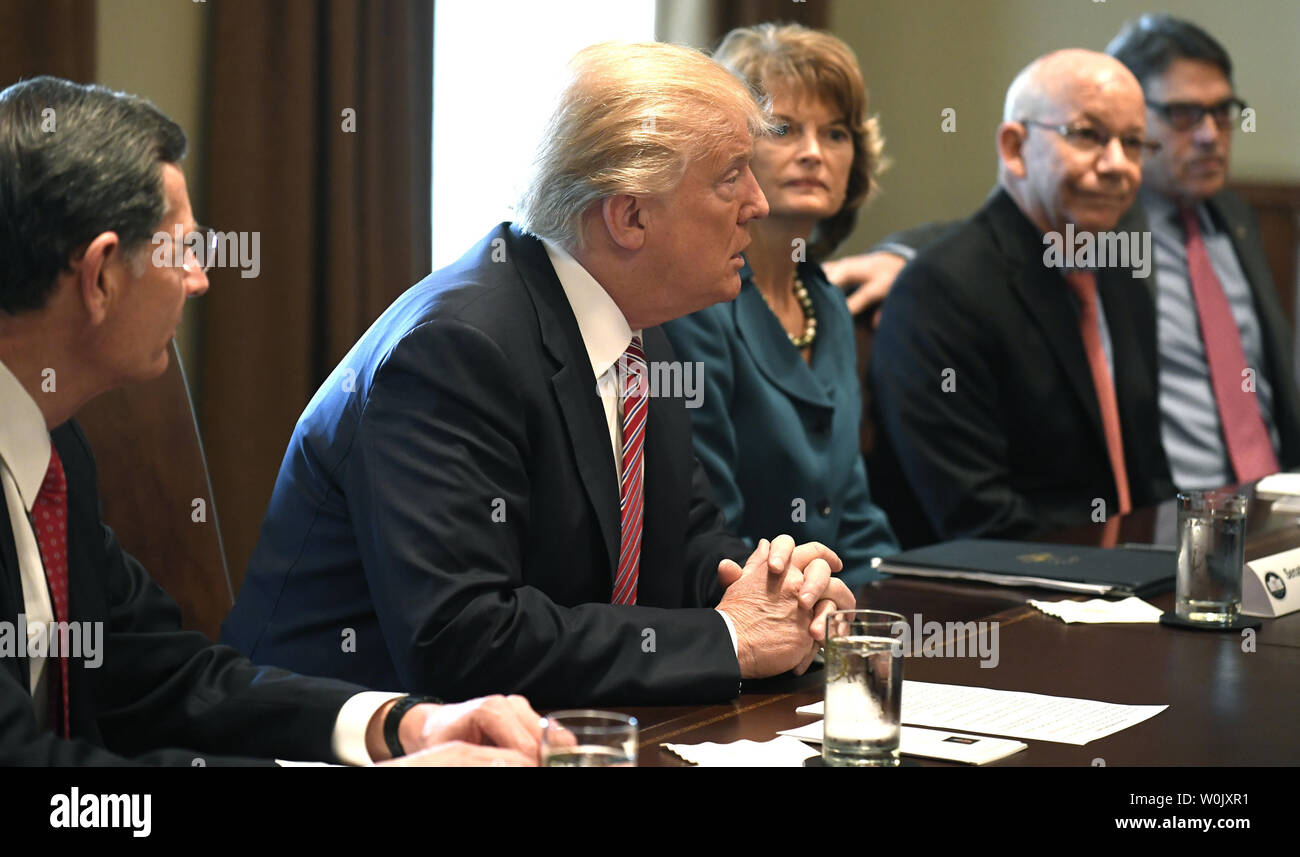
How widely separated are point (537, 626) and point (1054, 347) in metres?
2.07

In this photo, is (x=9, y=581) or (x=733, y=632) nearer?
(x=9, y=581)

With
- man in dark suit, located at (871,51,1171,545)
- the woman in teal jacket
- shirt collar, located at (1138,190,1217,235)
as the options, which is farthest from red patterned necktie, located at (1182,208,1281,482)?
the woman in teal jacket

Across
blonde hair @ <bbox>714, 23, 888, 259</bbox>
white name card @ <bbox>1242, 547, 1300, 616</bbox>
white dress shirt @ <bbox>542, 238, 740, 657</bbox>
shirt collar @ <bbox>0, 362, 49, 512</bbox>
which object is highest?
blonde hair @ <bbox>714, 23, 888, 259</bbox>

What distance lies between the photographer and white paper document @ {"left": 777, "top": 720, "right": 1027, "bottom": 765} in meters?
1.39

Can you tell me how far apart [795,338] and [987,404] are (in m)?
0.54

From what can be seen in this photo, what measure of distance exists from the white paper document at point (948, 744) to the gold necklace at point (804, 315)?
1.62 m

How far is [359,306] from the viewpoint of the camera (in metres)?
3.43

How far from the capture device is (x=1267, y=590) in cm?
210

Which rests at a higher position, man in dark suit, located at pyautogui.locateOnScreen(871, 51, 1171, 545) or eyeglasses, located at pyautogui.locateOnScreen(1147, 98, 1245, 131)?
eyeglasses, located at pyautogui.locateOnScreen(1147, 98, 1245, 131)

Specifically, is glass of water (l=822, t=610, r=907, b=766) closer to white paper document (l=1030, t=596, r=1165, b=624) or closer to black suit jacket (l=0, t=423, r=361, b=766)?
black suit jacket (l=0, t=423, r=361, b=766)

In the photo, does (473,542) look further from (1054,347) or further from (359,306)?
(1054,347)

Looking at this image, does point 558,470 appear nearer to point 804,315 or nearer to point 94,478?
point 94,478

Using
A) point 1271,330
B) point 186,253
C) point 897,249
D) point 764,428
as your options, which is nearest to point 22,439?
point 186,253

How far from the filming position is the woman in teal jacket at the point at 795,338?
2.86 meters
